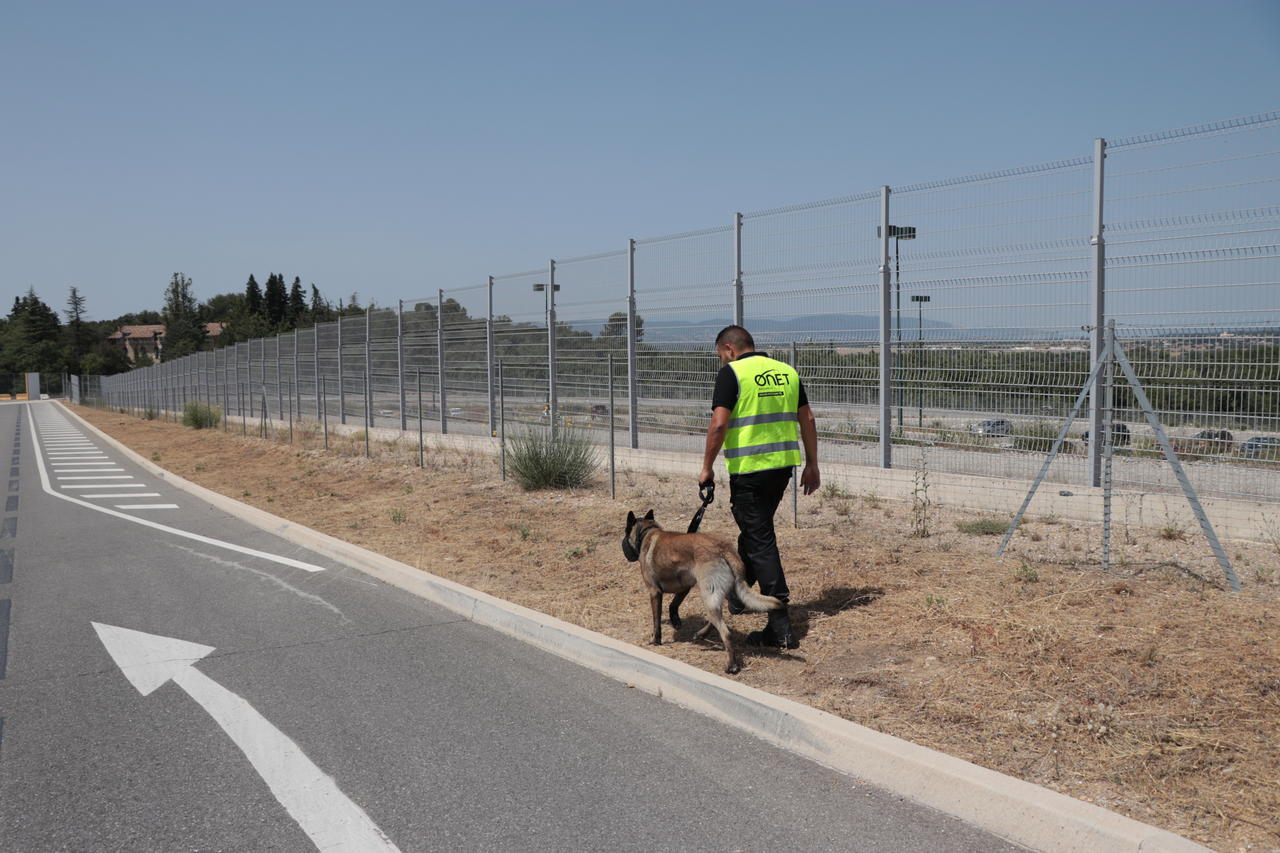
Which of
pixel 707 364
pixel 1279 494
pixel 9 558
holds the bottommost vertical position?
pixel 9 558

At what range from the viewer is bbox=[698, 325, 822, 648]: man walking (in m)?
6.17

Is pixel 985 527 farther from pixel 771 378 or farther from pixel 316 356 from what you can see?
pixel 316 356

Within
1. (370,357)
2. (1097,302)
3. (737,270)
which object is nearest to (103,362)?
(370,357)

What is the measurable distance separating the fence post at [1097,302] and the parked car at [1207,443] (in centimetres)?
74

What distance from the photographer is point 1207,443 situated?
8234 mm

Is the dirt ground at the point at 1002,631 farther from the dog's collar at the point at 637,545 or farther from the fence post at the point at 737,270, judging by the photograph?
the fence post at the point at 737,270

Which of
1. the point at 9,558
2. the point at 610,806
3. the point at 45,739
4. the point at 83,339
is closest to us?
the point at 610,806

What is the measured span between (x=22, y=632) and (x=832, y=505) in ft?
24.7

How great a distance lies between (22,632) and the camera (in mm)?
7219

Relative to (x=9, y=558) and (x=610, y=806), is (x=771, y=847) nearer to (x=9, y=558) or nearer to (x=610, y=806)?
(x=610, y=806)

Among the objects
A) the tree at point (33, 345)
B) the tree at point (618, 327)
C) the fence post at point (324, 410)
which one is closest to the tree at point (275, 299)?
the tree at point (33, 345)

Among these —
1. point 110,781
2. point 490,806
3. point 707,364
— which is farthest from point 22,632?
point 707,364

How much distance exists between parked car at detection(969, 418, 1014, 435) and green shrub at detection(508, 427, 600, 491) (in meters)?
5.41

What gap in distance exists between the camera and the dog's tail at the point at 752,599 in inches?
226
